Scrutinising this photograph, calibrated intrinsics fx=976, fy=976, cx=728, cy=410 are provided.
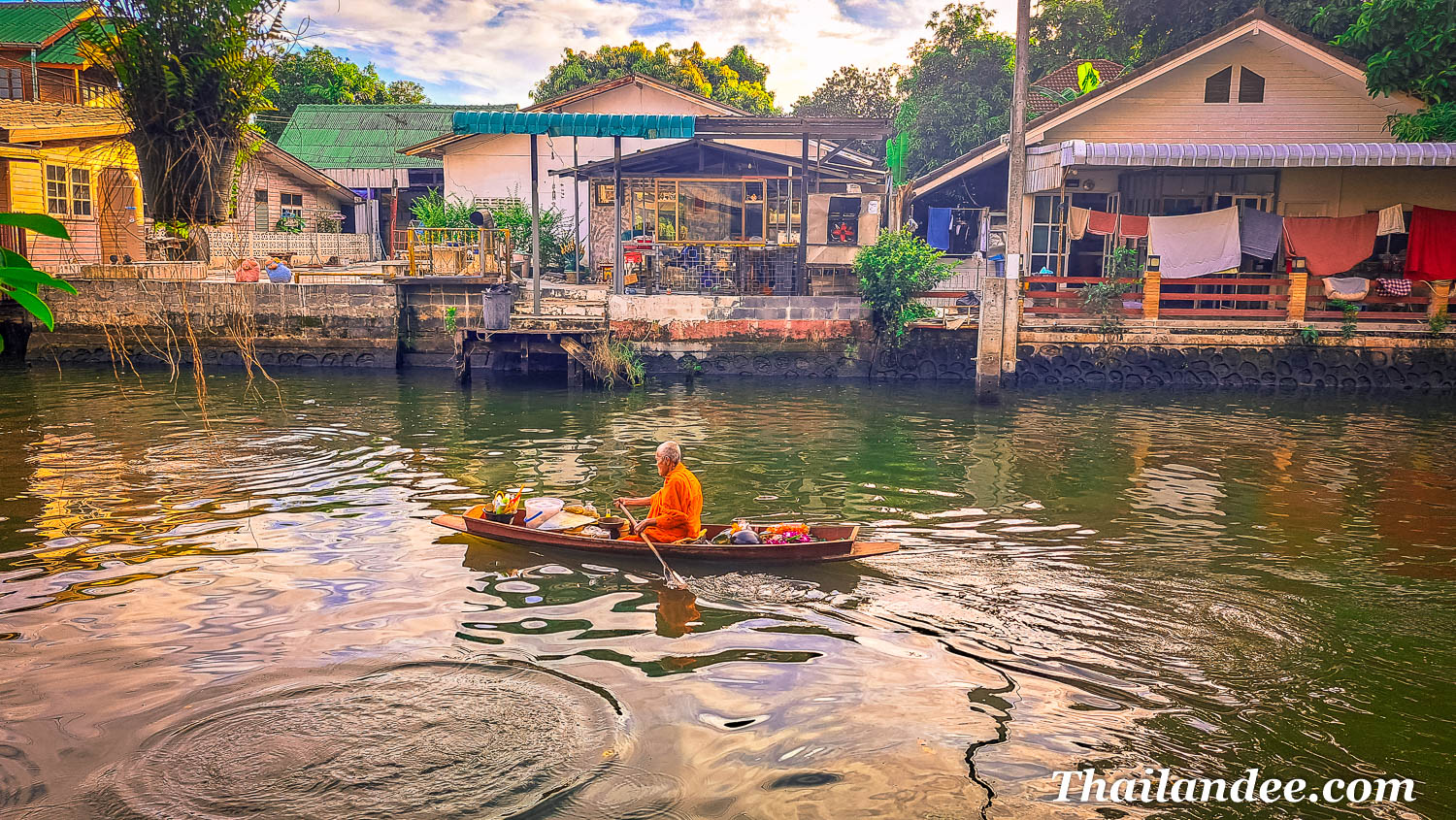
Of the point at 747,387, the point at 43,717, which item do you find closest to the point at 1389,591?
the point at 43,717

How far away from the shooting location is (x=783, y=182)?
81.2 ft

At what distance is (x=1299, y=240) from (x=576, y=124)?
1576 centimetres

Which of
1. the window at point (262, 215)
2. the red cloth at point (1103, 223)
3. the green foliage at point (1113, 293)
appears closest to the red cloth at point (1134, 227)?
the red cloth at point (1103, 223)

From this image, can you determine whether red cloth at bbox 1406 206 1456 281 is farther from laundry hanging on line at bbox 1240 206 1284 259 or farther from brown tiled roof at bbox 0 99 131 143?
brown tiled roof at bbox 0 99 131 143

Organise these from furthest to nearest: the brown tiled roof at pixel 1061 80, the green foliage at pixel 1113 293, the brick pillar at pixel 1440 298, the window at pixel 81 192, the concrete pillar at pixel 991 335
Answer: the brown tiled roof at pixel 1061 80 → the window at pixel 81 192 → the green foliage at pixel 1113 293 → the brick pillar at pixel 1440 298 → the concrete pillar at pixel 991 335

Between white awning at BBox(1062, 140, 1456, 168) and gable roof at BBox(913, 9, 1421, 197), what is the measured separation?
2387 millimetres

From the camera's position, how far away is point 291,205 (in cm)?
3291

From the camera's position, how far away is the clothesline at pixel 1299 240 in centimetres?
2109

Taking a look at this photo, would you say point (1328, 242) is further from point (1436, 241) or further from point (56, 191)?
point (56, 191)

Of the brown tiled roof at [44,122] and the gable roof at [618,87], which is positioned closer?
the brown tiled roof at [44,122]

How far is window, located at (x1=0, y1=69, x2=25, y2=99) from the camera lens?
27.6 meters

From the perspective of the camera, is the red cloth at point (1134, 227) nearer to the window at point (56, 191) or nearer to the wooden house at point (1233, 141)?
the wooden house at point (1233, 141)

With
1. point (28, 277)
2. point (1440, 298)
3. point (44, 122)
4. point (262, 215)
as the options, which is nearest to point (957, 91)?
point (1440, 298)

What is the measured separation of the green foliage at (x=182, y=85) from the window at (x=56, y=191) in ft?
63.6
